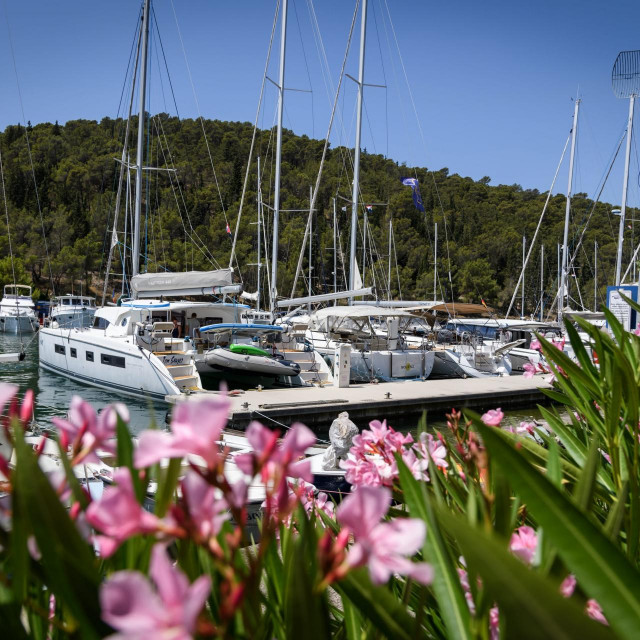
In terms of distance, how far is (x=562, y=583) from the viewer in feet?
3.06

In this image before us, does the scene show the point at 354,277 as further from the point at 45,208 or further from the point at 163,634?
the point at 45,208

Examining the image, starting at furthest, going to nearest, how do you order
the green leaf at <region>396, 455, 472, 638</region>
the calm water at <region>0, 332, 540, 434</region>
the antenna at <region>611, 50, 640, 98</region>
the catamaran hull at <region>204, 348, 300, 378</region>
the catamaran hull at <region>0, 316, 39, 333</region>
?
the catamaran hull at <region>0, 316, 39, 333</region> → the catamaran hull at <region>204, 348, 300, 378</region> → the calm water at <region>0, 332, 540, 434</region> → the antenna at <region>611, 50, 640, 98</region> → the green leaf at <region>396, 455, 472, 638</region>

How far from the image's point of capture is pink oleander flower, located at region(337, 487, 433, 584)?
25.5 inches

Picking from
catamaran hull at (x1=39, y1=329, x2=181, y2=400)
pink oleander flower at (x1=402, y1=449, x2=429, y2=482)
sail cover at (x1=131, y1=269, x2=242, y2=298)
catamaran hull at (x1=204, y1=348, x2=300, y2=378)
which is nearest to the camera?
pink oleander flower at (x1=402, y1=449, x2=429, y2=482)

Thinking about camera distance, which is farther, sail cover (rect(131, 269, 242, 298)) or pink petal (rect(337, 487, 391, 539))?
sail cover (rect(131, 269, 242, 298))

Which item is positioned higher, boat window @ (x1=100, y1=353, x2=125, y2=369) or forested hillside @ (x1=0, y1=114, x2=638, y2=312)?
forested hillside @ (x1=0, y1=114, x2=638, y2=312)

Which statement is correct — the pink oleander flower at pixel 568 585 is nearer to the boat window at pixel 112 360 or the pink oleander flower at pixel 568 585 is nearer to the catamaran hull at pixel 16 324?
the boat window at pixel 112 360

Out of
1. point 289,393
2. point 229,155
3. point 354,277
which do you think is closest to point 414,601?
point 289,393

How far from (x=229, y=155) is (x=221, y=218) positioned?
20519 millimetres

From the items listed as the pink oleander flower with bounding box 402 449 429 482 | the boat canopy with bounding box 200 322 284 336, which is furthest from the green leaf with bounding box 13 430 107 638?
the boat canopy with bounding box 200 322 284 336

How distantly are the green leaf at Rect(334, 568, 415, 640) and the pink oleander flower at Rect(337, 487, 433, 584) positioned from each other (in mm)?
263

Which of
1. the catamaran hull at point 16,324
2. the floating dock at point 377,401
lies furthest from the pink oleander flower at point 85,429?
the catamaran hull at point 16,324

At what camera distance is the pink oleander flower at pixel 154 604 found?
525 mm

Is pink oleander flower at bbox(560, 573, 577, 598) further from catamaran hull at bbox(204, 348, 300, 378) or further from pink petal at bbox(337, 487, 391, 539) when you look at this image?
catamaran hull at bbox(204, 348, 300, 378)
